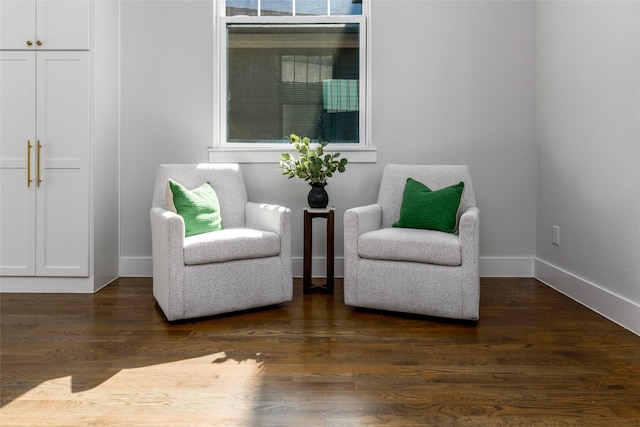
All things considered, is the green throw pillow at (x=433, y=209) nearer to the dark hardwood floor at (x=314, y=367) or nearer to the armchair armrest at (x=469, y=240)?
the armchair armrest at (x=469, y=240)

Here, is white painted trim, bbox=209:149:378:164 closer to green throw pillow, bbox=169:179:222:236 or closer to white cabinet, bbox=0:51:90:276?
green throw pillow, bbox=169:179:222:236

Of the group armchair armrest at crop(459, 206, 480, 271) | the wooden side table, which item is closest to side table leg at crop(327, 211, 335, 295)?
the wooden side table

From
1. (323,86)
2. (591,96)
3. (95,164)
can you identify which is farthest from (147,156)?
(591,96)

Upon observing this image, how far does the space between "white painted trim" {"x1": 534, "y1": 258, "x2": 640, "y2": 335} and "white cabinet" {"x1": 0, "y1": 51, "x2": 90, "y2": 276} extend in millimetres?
3211

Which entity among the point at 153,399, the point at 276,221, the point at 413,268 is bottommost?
the point at 153,399

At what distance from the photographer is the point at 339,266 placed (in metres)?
3.82

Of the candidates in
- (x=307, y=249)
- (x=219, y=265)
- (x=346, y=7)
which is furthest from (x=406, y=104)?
(x=219, y=265)

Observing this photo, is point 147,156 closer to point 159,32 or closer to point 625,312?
point 159,32

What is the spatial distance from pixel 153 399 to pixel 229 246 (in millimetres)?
1130

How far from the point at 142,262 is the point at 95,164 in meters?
0.88

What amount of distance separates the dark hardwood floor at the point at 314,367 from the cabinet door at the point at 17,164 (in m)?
0.41

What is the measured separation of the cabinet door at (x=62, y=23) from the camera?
3195mm

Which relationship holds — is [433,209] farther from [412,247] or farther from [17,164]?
[17,164]

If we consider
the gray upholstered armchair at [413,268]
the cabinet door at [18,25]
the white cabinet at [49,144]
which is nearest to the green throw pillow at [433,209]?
the gray upholstered armchair at [413,268]
